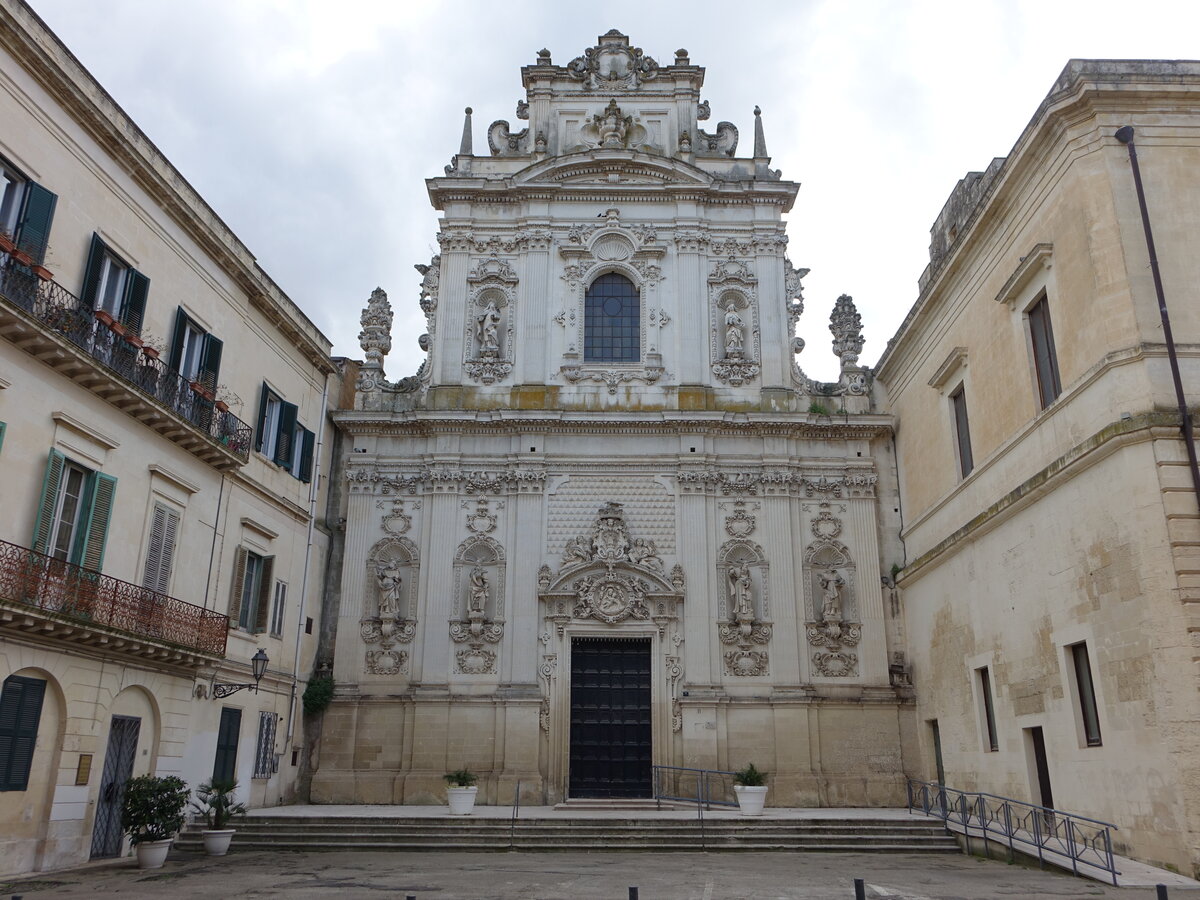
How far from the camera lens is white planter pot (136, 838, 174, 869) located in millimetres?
13344

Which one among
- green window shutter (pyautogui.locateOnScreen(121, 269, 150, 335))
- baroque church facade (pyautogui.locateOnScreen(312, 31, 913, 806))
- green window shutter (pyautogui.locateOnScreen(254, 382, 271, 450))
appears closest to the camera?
green window shutter (pyautogui.locateOnScreen(121, 269, 150, 335))

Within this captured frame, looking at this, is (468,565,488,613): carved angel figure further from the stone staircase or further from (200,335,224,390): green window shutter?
(200,335,224,390): green window shutter

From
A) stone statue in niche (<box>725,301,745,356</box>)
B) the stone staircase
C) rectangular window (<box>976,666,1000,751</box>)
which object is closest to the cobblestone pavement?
the stone staircase

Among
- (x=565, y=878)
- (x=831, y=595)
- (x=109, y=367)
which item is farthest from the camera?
(x=831, y=595)

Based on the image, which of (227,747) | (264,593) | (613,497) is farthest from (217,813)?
(613,497)

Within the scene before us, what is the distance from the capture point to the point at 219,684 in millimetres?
16828

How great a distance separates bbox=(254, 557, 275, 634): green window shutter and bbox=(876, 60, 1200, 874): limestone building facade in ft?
41.9

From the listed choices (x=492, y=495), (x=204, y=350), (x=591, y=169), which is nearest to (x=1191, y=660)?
(x=492, y=495)

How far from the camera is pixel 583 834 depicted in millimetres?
15922

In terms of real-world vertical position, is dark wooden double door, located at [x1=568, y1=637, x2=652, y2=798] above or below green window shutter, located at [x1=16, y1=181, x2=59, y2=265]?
below

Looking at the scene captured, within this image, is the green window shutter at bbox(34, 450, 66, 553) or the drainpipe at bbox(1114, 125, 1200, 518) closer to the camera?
the drainpipe at bbox(1114, 125, 1200, 518)

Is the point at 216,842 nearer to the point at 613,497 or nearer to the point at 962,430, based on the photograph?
the point at 613,497

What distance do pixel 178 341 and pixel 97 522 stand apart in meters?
3.73

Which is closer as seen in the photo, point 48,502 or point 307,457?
point 48,502
